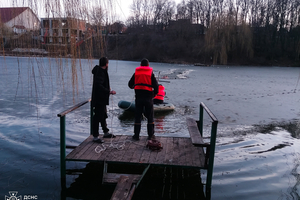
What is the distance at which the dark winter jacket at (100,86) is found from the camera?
511 centimetres

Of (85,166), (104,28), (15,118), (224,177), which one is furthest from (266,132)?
(15,118)

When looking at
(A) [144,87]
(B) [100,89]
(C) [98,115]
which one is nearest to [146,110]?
(A) [144,87]

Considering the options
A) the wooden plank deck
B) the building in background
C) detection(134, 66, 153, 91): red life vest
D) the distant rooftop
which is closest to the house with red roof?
the distant rooftop

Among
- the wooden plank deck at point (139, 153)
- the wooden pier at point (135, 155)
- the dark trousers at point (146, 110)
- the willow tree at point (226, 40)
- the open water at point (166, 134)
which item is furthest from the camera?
the willow tree at point (226, 40)

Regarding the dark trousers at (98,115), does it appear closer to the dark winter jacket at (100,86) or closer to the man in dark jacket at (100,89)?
the man in dark jacket at (100,89)

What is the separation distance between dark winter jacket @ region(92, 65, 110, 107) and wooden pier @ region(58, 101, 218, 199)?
0.45 meters

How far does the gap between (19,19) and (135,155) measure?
114 inches

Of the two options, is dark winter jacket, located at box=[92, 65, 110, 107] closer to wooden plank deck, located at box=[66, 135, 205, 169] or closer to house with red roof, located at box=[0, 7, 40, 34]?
Answer: wooden plank deck, located at box=[66, 135, 205, 169]

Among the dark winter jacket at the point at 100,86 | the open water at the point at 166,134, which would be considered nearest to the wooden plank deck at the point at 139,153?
the open water at the point at 166,134

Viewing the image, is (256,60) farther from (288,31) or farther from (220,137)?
(220,137)

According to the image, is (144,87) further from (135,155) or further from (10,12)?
(10,12)

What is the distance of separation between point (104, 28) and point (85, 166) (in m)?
3.07

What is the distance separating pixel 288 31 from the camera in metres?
58.4

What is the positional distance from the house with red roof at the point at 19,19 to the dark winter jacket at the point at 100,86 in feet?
6.41
